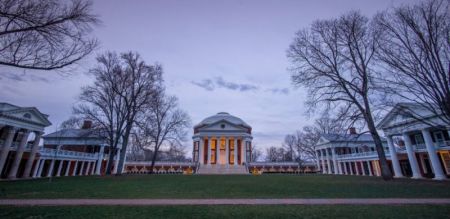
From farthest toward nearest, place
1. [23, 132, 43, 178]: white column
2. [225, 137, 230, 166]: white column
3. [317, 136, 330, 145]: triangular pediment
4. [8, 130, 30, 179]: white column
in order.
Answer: [225, 137, 230, 166]: white column, [317, 136, 330, 145]: triangular pediment, [23, 132, 43, 178]: white column, [8, 130, 30, 179]: white column

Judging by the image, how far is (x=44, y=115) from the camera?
29.0 m

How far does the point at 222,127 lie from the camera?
5581 cm

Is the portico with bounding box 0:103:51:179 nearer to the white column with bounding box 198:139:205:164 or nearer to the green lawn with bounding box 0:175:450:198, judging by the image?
the green lawn with bounding box 0:175:450:198

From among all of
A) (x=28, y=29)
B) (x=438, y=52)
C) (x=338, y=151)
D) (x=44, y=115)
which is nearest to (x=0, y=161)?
(x=44, y=115)

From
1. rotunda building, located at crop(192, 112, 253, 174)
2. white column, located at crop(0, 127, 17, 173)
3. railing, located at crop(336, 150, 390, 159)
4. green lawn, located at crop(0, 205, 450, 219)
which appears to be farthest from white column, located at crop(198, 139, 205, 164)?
green lawn, located at crop(0, 205, 450, 219)

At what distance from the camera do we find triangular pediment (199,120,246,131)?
54.9 m

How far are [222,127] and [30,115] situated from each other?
37.1 meters

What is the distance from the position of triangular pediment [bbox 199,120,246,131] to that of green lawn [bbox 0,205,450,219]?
157 ft

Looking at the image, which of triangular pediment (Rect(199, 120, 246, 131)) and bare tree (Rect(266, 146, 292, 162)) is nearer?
triangular pediment (Rect(199, 120, 246, 131))

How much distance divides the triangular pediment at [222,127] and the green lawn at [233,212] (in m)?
47.8

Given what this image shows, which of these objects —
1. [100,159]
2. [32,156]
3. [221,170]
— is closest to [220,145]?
[221,170]

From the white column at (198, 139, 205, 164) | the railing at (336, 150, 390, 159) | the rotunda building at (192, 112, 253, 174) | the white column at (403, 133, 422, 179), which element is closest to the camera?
the white column at (403, 133, 422, 179)

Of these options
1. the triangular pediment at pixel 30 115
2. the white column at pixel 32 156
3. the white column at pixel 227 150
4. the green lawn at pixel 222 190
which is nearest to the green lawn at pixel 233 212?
the green lawn at pixel 222 190

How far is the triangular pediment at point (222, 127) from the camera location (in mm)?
54938
